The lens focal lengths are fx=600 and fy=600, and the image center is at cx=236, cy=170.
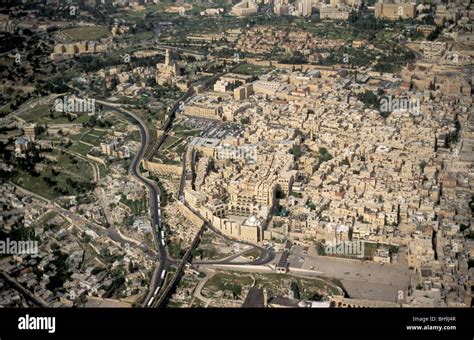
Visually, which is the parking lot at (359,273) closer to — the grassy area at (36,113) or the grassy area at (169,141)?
the grassy area at (169,141)

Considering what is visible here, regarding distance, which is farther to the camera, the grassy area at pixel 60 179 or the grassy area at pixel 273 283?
the grassy area at pixel 60 179

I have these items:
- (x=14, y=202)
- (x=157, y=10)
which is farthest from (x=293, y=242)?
(x=157, y=10)

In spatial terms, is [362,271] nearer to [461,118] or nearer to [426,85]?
[461,118]

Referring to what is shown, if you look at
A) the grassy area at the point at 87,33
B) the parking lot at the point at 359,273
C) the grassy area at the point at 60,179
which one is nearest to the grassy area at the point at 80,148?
the grassy area at the point at 60,179

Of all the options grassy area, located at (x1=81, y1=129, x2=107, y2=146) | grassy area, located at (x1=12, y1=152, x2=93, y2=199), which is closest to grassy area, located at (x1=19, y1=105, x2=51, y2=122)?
grassy area, located at (x1=81, y1=129, x2=107, y2=146)

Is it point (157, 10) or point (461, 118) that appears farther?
point (157, 10)

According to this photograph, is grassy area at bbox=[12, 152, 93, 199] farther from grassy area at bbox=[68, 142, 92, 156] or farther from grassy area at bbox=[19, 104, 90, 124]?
grassy area at bbox=[19, 104, 90, 124]

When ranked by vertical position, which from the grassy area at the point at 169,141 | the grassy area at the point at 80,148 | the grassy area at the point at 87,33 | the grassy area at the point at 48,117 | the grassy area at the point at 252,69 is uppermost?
the grassy area at the point at 87,33
